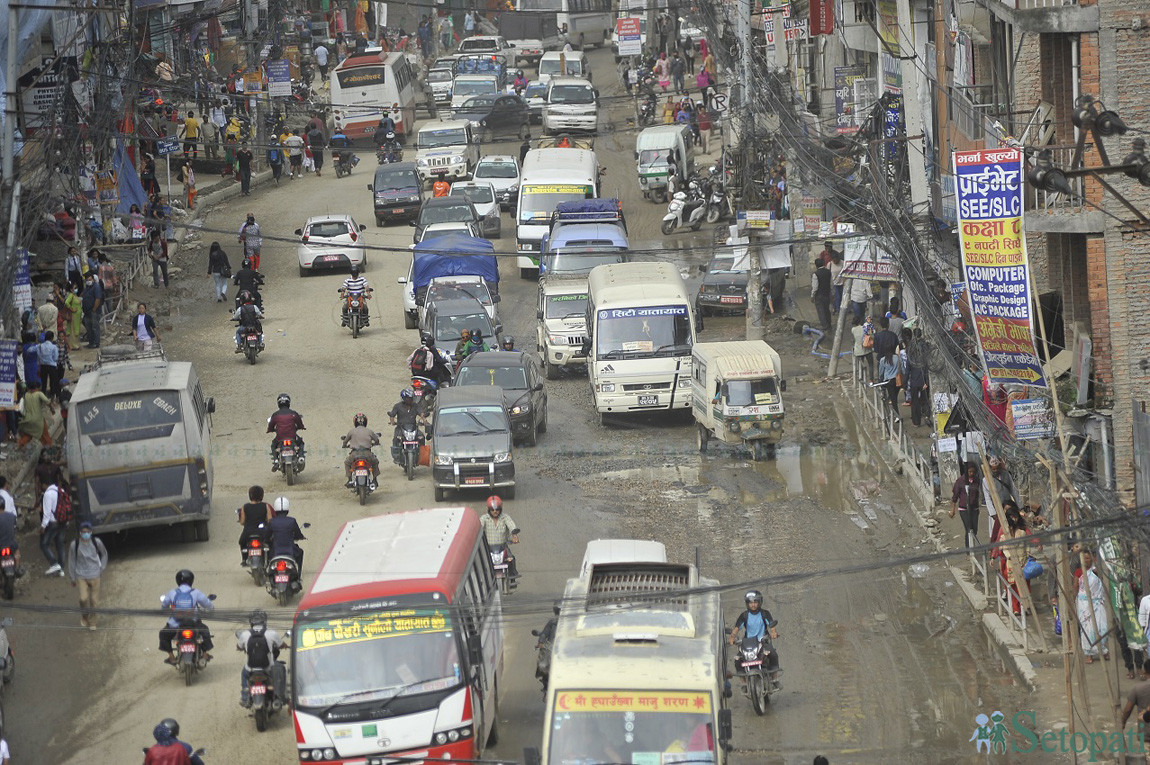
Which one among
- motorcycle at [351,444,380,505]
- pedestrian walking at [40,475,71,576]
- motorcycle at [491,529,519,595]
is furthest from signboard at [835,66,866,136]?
pedestrian walking at [40,475,71,576]

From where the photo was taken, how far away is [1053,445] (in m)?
21.7

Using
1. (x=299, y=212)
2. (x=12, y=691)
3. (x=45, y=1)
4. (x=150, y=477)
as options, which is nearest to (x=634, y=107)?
(x=299, y=212)

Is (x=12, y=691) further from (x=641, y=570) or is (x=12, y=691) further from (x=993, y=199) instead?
(x=993, y=199)

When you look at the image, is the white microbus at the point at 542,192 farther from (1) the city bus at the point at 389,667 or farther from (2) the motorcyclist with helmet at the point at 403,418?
(1) the city bus at the point at 389,667

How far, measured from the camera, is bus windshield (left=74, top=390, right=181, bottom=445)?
24016mm

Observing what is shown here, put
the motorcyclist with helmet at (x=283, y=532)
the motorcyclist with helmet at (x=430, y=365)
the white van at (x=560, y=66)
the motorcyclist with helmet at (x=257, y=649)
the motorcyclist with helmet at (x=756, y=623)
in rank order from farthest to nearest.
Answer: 1. the white van at (x=560, y=66)
2. the motorcyclist with helmet at (x=430, y=365)
3. the motorcyclist with helmet at (x=283, y=532)
4. the motorcyclist with helmet at (x=756, y=623)
5. the motorcyclist with helmet at (x=257, y=649)

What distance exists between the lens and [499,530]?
2188 cm

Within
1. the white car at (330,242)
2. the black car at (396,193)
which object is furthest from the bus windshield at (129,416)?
the black car at (396,193)

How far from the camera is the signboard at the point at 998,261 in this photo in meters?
18.4

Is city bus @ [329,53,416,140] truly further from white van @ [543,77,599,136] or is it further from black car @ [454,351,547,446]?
black car @ [454,351,547,446]

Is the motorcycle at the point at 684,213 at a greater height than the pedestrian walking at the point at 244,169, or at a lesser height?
lesser

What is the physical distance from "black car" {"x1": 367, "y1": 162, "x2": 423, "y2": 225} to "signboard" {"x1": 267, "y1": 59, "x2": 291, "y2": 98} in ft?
29.8

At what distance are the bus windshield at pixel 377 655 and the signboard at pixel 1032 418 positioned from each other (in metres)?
8.14

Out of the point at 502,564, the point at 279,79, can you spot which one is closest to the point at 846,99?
the point at 279,79
